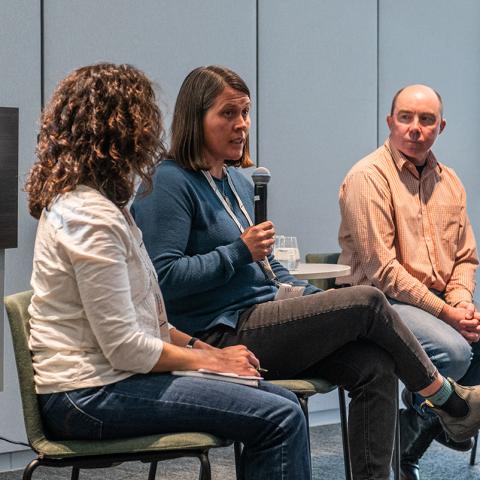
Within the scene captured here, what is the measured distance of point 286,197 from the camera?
420cm

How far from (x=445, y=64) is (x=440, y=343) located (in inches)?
95.7

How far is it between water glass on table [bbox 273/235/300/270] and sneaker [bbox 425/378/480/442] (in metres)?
0.67

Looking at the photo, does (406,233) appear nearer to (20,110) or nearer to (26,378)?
(20,110)

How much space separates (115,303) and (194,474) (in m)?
1.88

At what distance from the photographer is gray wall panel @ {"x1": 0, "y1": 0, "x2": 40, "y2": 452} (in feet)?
11.1

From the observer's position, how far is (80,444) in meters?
1.72

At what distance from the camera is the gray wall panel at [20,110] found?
3369 mm

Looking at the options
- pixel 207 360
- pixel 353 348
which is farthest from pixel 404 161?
pixel 207 360

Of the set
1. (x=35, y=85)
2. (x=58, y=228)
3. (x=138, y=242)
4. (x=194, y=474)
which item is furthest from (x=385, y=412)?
(x=35, y=85)

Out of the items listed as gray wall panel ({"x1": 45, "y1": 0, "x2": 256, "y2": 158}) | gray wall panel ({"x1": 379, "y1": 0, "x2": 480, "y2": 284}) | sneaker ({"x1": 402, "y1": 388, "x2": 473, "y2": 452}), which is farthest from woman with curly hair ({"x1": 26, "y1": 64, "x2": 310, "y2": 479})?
gray wall panel ({"x1": 379, "y1": 0, "x2": 480, "y2": 284})

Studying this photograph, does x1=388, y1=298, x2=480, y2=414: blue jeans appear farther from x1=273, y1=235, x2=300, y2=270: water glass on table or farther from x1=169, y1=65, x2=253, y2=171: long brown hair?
x1=169, y1=65, x2=253, y2=171: long brown hair

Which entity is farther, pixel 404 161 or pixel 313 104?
pixel 313 104

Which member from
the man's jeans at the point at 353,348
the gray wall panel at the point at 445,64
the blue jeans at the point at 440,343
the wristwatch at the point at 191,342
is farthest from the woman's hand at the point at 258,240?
the gray wall panel at the point at 445,64

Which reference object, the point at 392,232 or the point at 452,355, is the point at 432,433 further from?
the point at 392,232
